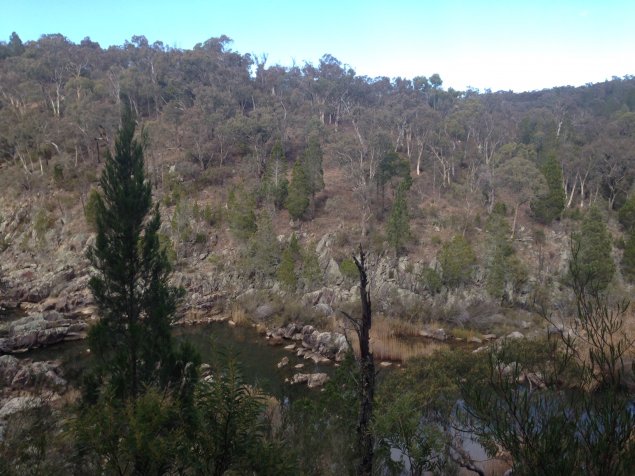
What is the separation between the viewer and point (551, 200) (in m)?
39.8

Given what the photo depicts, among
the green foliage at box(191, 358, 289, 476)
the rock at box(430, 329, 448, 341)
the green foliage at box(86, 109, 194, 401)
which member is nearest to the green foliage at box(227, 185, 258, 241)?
the rock at box(430, 329, 448, 341)

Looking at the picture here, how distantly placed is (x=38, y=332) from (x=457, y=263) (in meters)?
26.5

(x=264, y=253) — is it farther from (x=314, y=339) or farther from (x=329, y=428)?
(x=329, y=428)

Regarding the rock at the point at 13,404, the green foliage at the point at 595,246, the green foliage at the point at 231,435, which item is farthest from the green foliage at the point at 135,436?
the green foliage at the point at 595,246

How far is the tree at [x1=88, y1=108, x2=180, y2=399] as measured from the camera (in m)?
14.7

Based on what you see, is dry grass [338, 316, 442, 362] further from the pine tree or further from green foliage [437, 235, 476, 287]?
the pine tree

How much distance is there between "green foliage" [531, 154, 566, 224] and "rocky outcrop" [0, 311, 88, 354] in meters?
36.9

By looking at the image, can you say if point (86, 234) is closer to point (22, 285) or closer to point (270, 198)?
point (22, 285)

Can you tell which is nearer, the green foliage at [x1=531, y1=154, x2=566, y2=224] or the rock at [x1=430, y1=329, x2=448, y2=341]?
the rock at [x1=430, y1=329, x2=448, y2=341]

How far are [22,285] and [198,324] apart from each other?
53.9 feet

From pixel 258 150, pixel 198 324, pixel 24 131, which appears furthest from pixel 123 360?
pixel 24 131

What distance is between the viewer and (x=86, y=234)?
42219 mm

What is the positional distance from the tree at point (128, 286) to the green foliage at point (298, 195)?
2377 cm

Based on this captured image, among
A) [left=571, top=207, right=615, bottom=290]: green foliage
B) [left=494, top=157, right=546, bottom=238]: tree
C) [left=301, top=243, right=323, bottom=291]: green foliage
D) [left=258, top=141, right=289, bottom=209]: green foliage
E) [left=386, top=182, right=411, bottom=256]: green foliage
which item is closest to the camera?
[left=571, top=207, right=615, bottom=290]: green foliage
